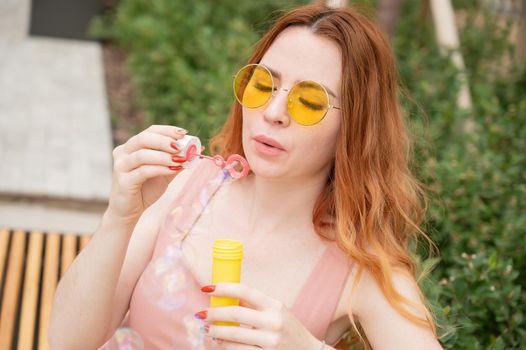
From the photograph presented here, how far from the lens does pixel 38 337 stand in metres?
2.70

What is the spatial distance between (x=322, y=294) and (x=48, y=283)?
4.74 feet

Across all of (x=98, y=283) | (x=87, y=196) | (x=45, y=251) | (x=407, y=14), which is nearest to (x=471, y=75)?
(x=407, y=14)

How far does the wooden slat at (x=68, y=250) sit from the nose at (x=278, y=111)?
1556mm

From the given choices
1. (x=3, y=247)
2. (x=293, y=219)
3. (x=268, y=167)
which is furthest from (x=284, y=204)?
(x=3, y=247)

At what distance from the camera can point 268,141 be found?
1.83 metres

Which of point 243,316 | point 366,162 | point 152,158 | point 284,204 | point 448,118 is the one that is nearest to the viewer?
point 243,316

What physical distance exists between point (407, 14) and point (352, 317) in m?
6.19

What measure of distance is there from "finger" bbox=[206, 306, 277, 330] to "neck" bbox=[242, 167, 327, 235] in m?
0.50

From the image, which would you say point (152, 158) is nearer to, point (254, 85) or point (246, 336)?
point (254, 85)

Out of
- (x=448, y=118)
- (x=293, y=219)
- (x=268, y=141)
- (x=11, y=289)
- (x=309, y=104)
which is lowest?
(x=11, y=289)

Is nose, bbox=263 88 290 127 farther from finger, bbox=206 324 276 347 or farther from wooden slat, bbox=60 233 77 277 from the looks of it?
wooden slat, bbox=60 233 77 277

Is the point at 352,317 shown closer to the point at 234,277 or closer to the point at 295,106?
the point at 234,277

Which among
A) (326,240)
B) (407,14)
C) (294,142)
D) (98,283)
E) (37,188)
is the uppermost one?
(407,14)

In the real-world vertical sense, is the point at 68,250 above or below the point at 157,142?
below
